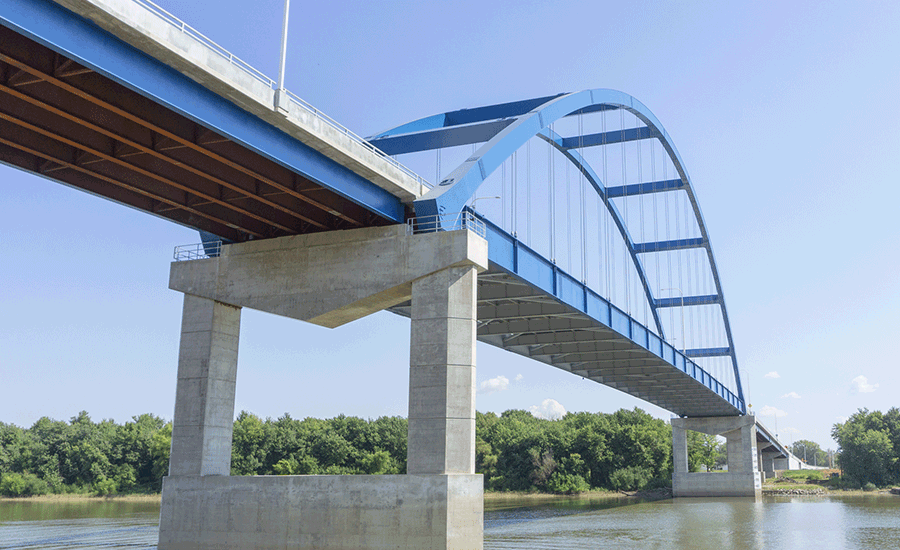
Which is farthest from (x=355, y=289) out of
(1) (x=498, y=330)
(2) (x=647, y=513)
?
(2) (x=647, y=513)

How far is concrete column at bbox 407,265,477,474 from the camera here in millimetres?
22906

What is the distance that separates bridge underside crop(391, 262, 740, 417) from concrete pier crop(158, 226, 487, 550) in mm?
4460

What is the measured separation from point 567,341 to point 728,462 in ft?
149

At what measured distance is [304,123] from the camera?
20969 mm

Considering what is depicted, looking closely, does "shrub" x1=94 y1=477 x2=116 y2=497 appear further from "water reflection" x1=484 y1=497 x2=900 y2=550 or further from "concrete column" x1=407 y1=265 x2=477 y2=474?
"concrete column" x1=407 y1=265 x2=477 y2=474

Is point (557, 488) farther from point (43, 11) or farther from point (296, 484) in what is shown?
point (43, 11)

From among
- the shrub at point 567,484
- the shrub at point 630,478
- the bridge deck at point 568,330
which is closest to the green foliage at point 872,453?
the shrub at point 630,478

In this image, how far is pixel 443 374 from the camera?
23328 millimetres

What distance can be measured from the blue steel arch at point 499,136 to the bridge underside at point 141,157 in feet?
8.94

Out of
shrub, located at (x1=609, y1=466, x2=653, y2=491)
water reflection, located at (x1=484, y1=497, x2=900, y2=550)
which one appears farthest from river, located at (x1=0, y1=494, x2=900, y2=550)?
shrub, located at (x1=609, y1=466, x2=653, y2=491)

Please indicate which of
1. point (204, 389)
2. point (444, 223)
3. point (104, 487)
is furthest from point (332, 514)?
point (104, 487)

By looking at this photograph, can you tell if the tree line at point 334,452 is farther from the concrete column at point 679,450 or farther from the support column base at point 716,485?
the support column base at point 716,485

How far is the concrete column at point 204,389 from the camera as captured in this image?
25938mm

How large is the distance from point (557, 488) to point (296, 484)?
67.4 meters
